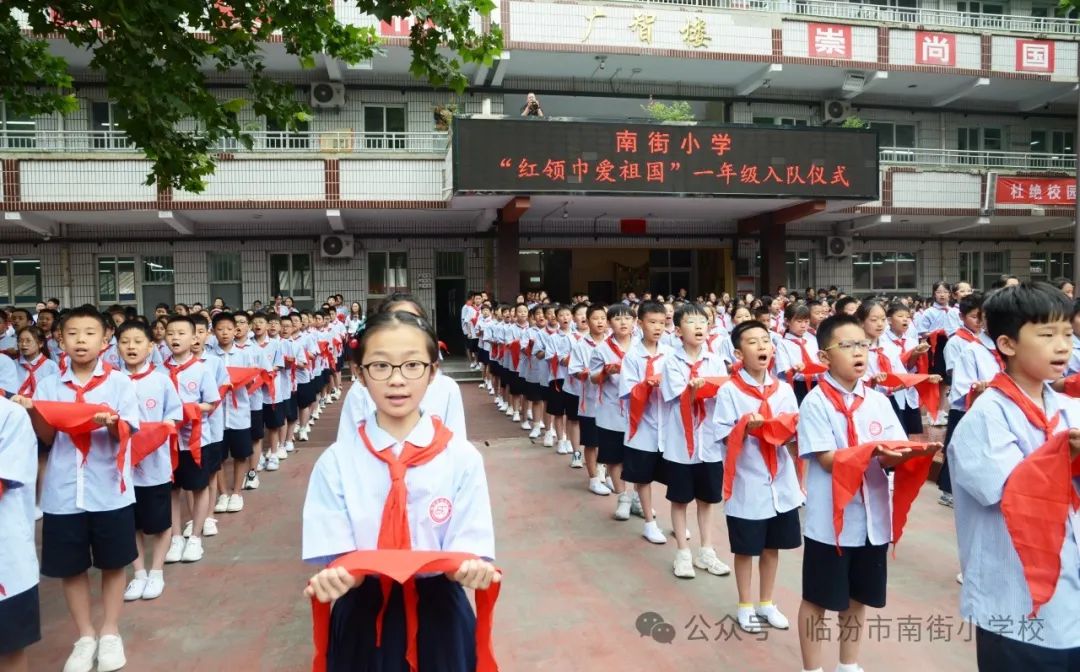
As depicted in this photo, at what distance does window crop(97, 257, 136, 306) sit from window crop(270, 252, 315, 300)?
9.41 ft

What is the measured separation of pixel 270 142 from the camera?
14961 millimetres

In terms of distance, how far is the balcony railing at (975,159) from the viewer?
16078 millimetres

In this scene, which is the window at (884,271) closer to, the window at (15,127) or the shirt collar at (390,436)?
the shirt collar at (390,436)

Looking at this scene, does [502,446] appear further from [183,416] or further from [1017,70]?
[1017,70]

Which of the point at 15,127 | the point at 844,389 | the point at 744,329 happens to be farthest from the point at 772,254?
the point at 15,127

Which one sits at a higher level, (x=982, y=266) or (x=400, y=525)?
(x=982, y=266)

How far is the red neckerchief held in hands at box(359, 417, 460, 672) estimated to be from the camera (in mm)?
1949

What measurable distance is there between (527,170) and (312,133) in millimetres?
4750

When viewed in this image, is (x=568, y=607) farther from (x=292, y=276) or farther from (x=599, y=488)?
(x=292, y=276)

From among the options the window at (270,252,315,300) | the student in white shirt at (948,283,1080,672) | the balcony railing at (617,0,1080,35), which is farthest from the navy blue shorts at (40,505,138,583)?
the balcony railing at (617,0,1080,35)

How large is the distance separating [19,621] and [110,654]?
90 cm

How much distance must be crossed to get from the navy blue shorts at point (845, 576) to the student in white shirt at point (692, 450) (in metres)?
1.47

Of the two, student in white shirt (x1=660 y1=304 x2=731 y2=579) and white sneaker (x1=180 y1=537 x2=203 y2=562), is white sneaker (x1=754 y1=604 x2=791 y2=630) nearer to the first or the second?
student in white shirt (x1=660 y1=304 x2=731 y2=579)

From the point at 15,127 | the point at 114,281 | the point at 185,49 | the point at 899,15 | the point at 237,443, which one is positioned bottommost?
the point at 237,443
